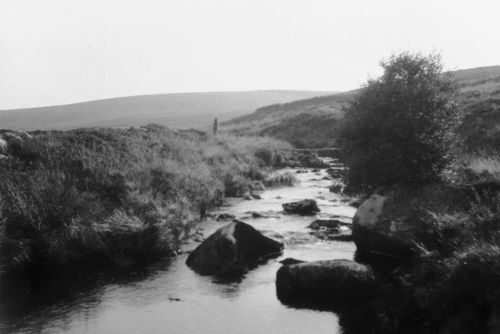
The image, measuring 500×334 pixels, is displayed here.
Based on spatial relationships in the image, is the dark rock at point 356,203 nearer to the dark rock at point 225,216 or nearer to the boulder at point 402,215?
the dark rock at point 225,216

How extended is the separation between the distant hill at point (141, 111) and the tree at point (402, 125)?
386ft

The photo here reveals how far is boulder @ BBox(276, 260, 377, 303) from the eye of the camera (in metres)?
11.9

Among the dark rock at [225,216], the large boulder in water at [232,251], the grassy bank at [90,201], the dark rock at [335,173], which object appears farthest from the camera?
the dark rock at [335,173]

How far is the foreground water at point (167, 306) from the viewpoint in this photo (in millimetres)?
10523

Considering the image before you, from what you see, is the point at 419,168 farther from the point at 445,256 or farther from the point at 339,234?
the point at 445,256

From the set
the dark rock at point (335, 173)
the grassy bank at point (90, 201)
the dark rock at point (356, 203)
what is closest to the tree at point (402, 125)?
the dark rock at point (356, 203)

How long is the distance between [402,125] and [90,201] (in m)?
10.6

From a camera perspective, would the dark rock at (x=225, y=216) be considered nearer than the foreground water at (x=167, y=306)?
No

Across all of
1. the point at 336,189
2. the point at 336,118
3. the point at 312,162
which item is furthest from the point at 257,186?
the point at 336,118

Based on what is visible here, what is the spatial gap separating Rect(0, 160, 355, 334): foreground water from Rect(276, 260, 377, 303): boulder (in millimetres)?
503

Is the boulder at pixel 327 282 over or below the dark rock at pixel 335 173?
over

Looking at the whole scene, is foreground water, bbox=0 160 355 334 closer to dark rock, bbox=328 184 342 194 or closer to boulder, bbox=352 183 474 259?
boulder, bbox=352 183 474 259

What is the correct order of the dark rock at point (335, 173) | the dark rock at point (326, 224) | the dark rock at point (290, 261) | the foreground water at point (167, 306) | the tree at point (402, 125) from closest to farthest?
the foreground water at point (167, 306) < the dark rock at point (290, 261) < the tree at point (402, 125) < the dark rock at point (326, 224) < the dark rock at point (335, 173)

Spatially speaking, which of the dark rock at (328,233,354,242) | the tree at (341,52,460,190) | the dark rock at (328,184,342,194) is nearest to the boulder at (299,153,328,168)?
the dark rock at (328,184,342,194)
